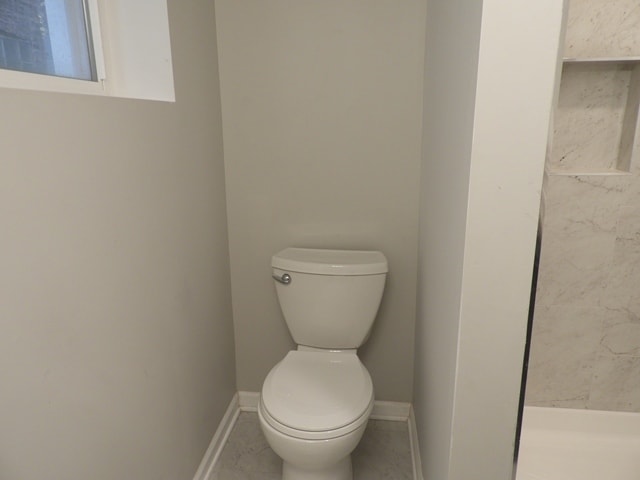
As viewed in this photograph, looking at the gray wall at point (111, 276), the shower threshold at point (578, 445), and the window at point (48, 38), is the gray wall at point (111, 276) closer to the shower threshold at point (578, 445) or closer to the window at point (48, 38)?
the window at point (48, 38)

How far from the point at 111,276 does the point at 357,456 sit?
1.26m

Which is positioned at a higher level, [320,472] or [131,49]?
[131,49]

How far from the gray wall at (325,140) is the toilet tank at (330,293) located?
164 mm

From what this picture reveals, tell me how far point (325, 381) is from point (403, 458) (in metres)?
0.56

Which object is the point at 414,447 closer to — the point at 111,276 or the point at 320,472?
the point at 320,472

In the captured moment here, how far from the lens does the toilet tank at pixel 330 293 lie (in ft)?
5.47

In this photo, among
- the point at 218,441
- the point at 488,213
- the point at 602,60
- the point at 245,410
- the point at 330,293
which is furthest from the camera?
the point at 245,410

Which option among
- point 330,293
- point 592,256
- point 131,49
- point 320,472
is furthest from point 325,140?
point 320,472

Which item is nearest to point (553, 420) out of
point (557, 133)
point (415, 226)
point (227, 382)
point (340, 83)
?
point (415, 226)

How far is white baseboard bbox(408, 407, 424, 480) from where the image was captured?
5.38ft

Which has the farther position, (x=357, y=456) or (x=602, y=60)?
(x=357, y=456)

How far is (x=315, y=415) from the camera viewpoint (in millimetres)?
1365

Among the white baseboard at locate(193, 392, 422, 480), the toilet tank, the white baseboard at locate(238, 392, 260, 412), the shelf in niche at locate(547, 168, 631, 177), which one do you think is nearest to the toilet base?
the white baseboard at locate(193, 392, 422, 480)

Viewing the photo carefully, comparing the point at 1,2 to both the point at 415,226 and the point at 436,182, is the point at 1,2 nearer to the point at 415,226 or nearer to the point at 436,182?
the point at 436,182
